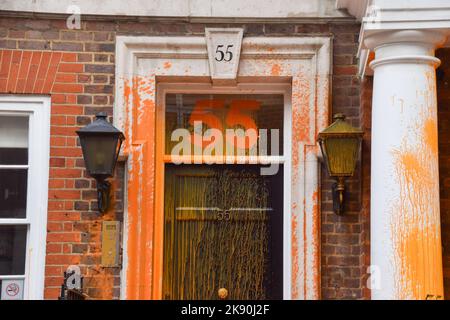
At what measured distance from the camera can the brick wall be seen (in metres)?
6.48

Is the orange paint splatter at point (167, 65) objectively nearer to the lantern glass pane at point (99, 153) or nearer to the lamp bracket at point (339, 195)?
the lantern glass pane at point (99, 153)

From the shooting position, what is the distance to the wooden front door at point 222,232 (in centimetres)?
671

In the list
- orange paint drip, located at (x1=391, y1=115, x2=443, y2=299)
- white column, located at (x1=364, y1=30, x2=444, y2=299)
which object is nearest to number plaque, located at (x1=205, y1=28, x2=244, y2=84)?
white column, located at (x1=364, y1=30, x2=444, y2=299)

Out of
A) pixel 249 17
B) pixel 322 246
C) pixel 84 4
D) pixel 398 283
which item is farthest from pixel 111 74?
pixel 398 283

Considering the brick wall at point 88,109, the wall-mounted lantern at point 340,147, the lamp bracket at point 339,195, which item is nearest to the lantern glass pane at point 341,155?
the wall-mounted lantern at point 340,147

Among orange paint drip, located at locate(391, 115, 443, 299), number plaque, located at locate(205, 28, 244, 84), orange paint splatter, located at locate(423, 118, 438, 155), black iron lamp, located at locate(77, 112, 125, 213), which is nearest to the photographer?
orange paint drip, located at locate(391, 115, 443, 299)

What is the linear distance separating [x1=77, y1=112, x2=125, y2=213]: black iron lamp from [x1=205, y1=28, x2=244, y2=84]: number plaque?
2.88 feet

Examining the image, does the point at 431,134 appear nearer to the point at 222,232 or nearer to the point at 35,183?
the point at 222,232

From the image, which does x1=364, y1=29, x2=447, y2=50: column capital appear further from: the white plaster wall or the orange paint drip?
the white plaster wall

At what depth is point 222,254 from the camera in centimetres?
673

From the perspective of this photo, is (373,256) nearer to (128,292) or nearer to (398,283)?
(398,283)

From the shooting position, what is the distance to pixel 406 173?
5.69m

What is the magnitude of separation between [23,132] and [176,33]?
4.32 feet

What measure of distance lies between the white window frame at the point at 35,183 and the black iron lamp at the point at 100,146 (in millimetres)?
447
